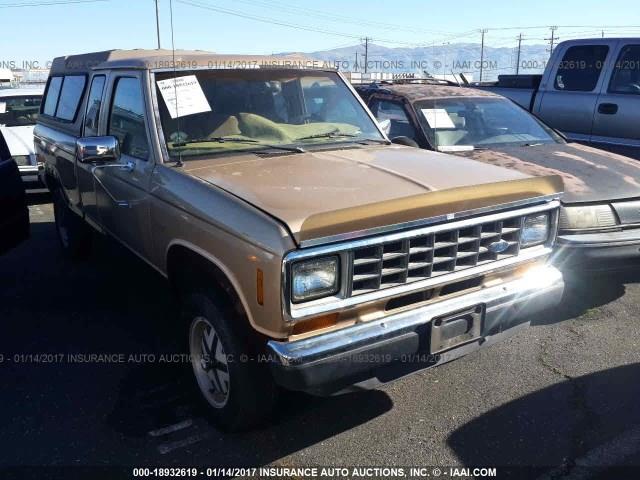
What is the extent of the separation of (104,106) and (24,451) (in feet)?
8.35

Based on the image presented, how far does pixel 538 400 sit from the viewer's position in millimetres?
3469

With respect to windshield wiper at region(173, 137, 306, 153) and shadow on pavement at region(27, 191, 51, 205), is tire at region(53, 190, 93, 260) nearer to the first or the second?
shadow on pavement at region(27, 191, 51, 205)

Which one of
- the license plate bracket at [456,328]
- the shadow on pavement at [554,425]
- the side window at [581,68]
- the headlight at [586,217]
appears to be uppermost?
the side window at [581,68]

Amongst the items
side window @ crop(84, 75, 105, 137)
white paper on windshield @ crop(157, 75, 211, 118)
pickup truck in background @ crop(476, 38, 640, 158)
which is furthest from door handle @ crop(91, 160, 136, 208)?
pickup truck in background @ crop(476, 38, 640, 158)

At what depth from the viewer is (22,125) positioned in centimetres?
941

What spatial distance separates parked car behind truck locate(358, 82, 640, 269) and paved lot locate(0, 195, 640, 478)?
25.1 inches

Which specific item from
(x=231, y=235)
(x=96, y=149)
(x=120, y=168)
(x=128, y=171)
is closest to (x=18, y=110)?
(x=120, y=168)

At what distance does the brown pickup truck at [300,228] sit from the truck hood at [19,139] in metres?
5.06

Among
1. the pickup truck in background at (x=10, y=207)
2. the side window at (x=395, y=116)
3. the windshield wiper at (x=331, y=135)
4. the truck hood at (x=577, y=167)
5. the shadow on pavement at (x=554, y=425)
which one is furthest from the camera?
the side window at (x=395, y=116)

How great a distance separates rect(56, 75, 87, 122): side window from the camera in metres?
5.36

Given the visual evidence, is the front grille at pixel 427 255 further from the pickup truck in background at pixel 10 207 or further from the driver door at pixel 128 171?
the pickup truck in background at pixel 10 207

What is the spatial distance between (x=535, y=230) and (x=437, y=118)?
2803mm

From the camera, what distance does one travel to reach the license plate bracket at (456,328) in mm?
2828

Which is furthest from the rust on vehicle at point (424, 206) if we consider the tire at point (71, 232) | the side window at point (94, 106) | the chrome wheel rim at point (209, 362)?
the tire at point (71, 232)
